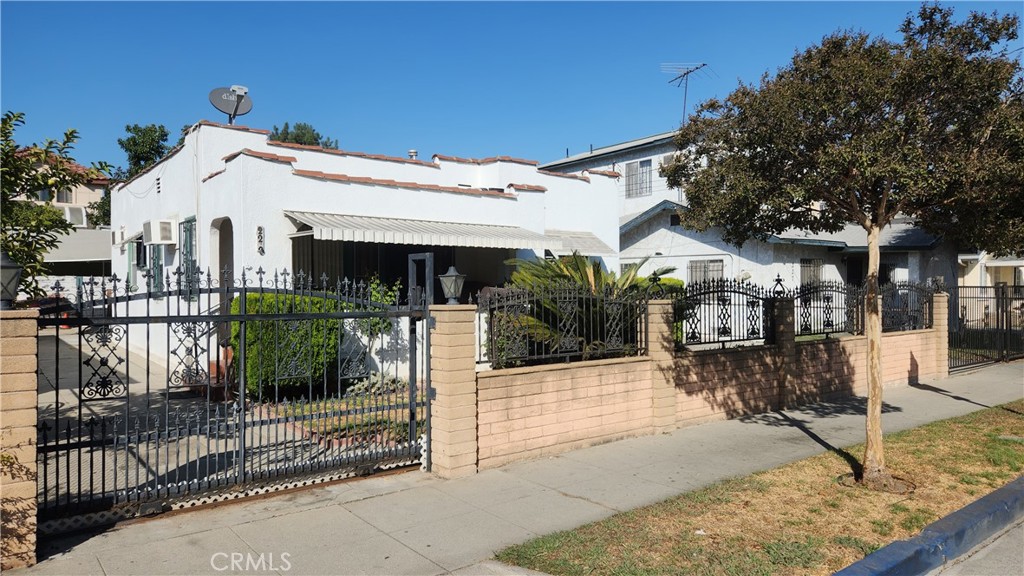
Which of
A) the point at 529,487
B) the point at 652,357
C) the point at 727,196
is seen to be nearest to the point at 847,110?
the point at 727,196

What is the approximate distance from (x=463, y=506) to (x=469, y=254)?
10.8 meters

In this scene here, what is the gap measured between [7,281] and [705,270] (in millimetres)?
19030

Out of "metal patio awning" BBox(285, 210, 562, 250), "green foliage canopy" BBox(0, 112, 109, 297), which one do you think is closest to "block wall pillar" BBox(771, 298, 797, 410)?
"metal patio awning" BBox(285, 210, 562, 250)

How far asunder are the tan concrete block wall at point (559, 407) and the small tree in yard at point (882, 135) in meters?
2.50

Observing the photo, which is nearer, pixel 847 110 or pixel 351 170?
pixel 847 110

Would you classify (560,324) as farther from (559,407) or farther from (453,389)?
(453,389)

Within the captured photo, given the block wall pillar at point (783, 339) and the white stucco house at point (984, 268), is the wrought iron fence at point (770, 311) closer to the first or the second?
the block wall pillar at point (783, 339)

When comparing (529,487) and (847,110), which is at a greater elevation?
(847,110)

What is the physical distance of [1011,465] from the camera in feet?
24.7

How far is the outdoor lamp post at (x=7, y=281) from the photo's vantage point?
486cm

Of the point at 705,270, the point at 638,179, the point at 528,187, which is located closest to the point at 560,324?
the point at 528,187

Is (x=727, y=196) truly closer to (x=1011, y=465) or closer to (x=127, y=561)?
(x=1011, y=465)

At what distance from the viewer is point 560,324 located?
848 cm

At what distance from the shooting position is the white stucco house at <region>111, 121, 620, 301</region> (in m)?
11.8
